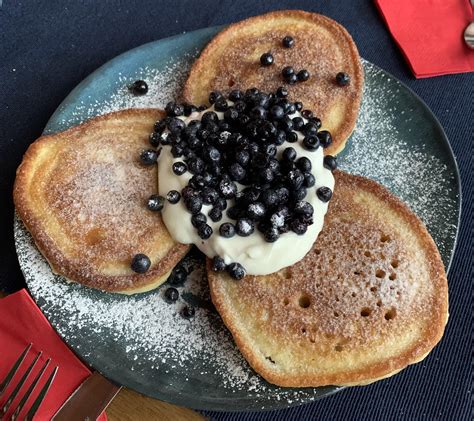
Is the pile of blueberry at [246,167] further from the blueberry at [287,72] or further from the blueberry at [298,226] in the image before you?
the blueberry at [287,72]

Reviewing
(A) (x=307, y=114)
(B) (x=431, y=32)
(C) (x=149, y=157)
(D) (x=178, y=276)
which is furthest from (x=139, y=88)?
(B) (x=431, y=32)

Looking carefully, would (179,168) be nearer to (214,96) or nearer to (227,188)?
(227,188)

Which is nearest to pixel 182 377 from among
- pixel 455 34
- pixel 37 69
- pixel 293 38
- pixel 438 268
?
pixel 438 268

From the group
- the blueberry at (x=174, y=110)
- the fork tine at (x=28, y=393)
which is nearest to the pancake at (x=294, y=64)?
the blueberry at (x=174, y=110)

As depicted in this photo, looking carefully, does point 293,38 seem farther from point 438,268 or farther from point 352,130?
point 438,268

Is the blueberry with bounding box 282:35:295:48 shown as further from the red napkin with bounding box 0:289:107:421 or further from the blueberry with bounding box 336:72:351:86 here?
the red napkin with bounding box 0:289:107:421

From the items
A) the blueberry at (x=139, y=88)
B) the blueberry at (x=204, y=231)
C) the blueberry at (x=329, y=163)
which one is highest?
the blueberry at (x=139, y=88)
